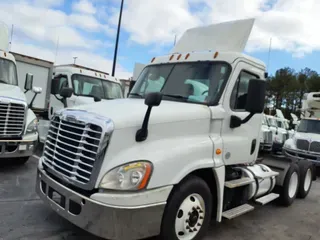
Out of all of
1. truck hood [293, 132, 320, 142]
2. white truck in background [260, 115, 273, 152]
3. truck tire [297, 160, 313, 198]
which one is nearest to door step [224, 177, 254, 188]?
white truck in background [260, 115, 273, 152]

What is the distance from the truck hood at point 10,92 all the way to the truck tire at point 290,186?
562 cm

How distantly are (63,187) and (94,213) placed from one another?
546 mm

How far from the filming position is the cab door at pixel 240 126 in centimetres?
409

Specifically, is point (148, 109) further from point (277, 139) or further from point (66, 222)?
point (277, 139)

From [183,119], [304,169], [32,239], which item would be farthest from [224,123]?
[304,169]

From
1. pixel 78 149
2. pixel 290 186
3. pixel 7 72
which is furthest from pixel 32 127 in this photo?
pixel 290 186

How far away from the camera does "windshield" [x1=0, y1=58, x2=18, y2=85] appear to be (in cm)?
754

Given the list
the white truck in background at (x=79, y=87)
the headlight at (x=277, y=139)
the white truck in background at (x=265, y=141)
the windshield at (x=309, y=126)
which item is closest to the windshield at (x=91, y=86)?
the white truck in background at (x=79, y=87)

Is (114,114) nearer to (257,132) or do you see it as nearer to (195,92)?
(195,92)

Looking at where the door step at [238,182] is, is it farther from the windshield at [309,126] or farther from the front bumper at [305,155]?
the windshield at [309,126]

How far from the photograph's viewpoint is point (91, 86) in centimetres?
1016

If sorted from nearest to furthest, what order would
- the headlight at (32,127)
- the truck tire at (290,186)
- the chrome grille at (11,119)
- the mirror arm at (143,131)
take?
the mirror arm at (143,131), the truck tire at (290,186), the chrome grille at (11,119), the headlight at (32,127)

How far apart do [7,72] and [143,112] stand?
562 centimetres

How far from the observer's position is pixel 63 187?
3.34 m
